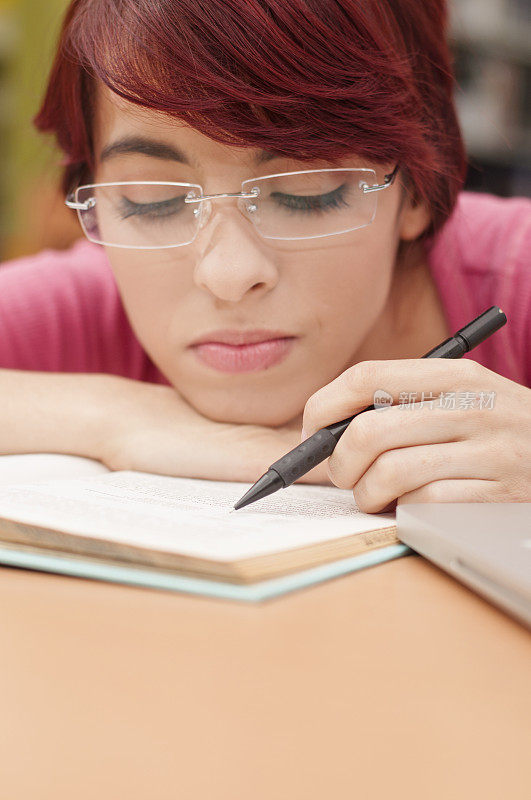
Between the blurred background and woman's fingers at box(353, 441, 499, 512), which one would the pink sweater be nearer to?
woman's fingers at box(353, 441, 499, 512)

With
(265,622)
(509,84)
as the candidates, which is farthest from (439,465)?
(509,84)

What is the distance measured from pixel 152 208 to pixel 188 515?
1.41ft

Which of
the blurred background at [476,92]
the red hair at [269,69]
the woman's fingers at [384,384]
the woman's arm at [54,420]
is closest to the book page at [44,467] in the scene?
the woman's arm at [54,420]

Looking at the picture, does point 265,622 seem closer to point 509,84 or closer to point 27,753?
point 27,753

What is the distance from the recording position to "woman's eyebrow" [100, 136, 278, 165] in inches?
30.3

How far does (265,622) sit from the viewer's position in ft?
1.31

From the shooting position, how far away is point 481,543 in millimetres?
457

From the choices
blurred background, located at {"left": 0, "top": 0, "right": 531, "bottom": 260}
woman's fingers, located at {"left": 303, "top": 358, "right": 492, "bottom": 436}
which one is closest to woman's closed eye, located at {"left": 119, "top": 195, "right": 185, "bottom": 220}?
woman's fingers, located at {"left": 303, "top": 358, "right": 492, "bottom": 436}

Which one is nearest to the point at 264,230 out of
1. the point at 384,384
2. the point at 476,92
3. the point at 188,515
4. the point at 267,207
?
the point at 267,207

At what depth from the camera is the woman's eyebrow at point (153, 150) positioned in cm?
77

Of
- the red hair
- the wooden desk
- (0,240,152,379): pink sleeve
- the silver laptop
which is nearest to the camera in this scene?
the wooden desk

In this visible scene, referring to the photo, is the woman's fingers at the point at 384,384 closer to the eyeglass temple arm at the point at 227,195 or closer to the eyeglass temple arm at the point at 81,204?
the eyeglass temple arm at the point at 227,195

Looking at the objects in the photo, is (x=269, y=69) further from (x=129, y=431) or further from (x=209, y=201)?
(x=129, y=431)

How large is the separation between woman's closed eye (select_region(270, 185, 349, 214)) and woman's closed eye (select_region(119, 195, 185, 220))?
4.4 inches
